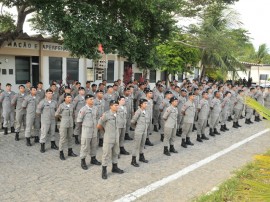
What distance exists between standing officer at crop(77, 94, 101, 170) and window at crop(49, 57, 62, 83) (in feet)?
32.8

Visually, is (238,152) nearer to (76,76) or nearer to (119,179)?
(119,179)

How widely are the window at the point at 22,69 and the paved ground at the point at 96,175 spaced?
7.20 metres

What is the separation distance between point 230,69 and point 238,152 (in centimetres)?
1697

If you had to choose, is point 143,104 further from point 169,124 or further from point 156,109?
point 156,109

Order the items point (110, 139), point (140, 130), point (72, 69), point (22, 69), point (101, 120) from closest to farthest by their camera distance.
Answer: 1. point (110, 139)
2. point (101, 120)
3. point (140, 130)
4. point (22, 69)
5. point (72, 69)

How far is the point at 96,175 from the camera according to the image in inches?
240

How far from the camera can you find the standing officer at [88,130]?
21.1 ft

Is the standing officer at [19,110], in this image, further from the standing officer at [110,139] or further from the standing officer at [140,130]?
the standing officer at [140,130]

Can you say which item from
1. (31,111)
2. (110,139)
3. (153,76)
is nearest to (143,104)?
(110,139)

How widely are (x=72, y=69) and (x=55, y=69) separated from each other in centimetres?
122

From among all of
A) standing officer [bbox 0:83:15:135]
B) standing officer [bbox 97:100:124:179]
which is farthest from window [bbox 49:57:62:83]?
standing officer [bbox 97:100:124:179]

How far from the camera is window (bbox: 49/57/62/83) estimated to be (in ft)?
52.4

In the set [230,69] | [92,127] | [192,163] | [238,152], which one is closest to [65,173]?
[92,127]

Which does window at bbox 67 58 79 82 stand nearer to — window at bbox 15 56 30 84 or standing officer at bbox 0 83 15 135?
window at bbox 15 56 30 84
